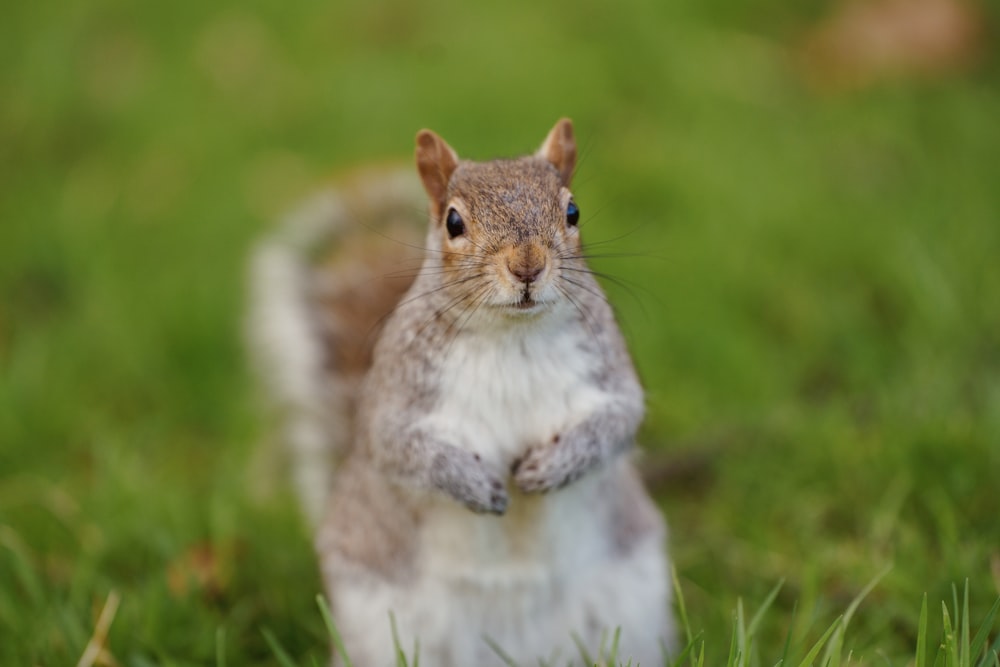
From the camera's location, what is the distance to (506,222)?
1726mm

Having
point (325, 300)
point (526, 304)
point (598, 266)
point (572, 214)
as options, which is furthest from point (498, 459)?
point (598, 266)

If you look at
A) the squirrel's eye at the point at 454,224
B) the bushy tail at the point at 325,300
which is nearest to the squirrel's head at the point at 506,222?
the squirrel's eye at the point at 454,224

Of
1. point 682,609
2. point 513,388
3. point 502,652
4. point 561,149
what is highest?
point 561,149

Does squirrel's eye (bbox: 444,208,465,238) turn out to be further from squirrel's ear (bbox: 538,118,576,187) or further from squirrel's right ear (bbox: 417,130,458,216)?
squirrel's ear (bbox: 538,118,576,187)

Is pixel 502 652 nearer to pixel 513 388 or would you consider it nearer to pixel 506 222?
pixel 513 388

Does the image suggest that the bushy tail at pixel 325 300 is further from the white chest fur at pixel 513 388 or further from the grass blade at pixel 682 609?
the grass blade at pixel 682 609

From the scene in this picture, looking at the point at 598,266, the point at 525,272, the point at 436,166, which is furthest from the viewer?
the point at 598,266

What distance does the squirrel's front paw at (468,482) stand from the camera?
5.83 ft

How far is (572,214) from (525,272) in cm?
23

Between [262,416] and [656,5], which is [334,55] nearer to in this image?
[656,5]

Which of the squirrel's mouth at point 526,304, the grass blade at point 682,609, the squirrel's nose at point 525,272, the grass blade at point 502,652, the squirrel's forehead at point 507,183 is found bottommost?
the grass blade at point 502,652

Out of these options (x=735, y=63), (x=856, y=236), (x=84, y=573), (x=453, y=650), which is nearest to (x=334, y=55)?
(x=735, y=63)

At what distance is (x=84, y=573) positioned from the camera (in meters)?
2.26

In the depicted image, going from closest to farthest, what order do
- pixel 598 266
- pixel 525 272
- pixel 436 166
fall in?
pixel 525 272 < pixel 436 166 < pixel 598 266
